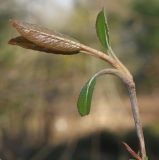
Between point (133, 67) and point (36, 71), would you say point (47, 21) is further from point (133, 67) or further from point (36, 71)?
point (133, 67)

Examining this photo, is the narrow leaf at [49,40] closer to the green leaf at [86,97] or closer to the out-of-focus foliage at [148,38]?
the green leaf at [86,97]

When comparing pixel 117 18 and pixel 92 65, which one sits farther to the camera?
pixel 117 18

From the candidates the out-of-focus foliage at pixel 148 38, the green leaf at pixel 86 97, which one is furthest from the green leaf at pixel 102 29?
the out-of-focus foliage at pixel 148 38

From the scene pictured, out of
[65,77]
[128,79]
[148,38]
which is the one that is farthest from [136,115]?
[148,38]

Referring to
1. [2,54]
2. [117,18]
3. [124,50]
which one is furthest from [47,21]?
[124,50]

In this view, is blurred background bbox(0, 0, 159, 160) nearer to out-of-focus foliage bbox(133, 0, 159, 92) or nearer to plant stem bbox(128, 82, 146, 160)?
out-of-focus foliage bbox(133, 0, 159, 92)

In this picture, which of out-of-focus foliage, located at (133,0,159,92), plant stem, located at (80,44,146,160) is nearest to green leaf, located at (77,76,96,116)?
plant stem, located at (80,44,146,160)

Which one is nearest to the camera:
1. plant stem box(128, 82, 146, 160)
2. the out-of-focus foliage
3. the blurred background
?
plant stem box(128, 82, 146, 160)

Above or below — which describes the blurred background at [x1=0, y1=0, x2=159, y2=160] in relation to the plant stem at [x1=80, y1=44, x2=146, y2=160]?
below
